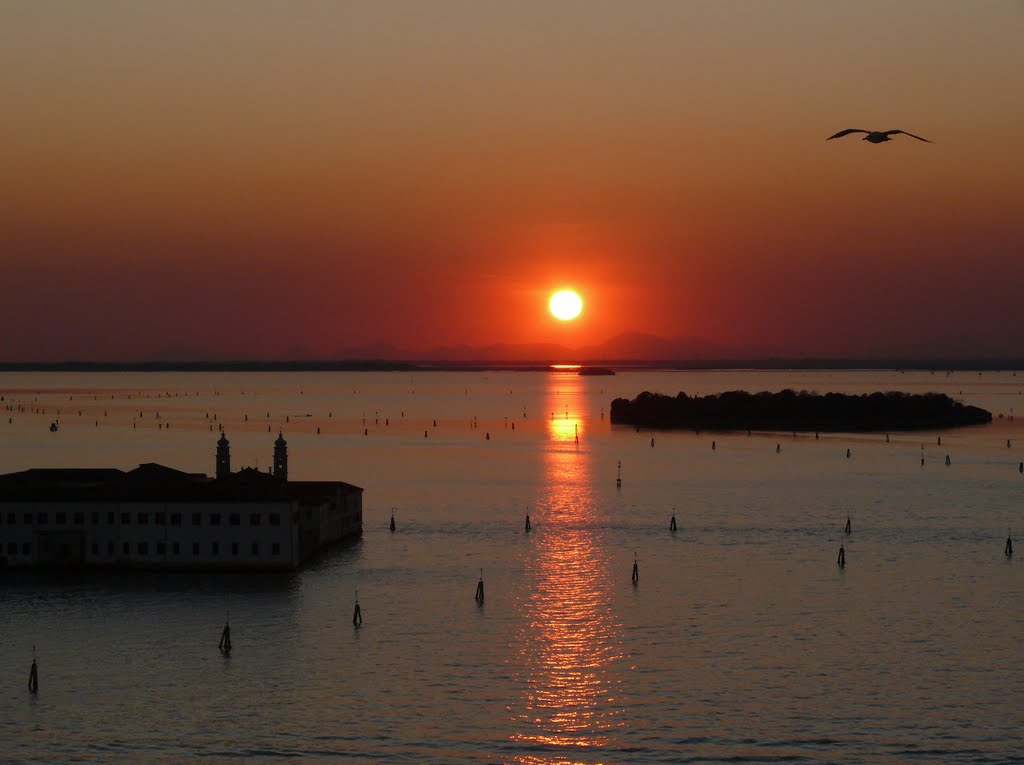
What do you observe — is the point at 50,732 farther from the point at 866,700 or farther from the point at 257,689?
the point at 866,700

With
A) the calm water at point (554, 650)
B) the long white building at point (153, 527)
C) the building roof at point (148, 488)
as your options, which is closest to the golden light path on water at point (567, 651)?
Answer: the calm water at point (554, 650)

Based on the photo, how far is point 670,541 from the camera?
101250 mm

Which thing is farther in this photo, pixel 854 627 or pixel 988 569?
pixel 988 569

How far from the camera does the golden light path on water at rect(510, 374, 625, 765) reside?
53000 mm

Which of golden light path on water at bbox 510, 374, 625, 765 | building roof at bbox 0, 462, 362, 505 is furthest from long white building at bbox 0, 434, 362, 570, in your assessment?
golden light path on water at bbox 510, 374, 625, 765

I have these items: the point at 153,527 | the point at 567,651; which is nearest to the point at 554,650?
the point at 567,651

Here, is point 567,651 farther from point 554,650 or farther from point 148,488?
point 148,488

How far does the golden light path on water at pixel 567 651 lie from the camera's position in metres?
53.0

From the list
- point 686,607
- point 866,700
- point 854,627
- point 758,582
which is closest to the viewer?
point 866,700

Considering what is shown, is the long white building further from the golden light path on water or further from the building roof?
the golden light path on water

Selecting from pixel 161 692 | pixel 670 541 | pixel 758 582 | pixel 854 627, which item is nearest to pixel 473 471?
pixel 670 541

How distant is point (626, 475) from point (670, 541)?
52.7 metres

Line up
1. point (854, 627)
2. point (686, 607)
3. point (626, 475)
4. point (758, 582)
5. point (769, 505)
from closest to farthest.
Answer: point (854, 627), point (686, 607), point (758, 582), point (769, 505), point (626, 475)

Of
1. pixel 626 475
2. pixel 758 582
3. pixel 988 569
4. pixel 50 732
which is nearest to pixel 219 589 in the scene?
pixel 50 732
